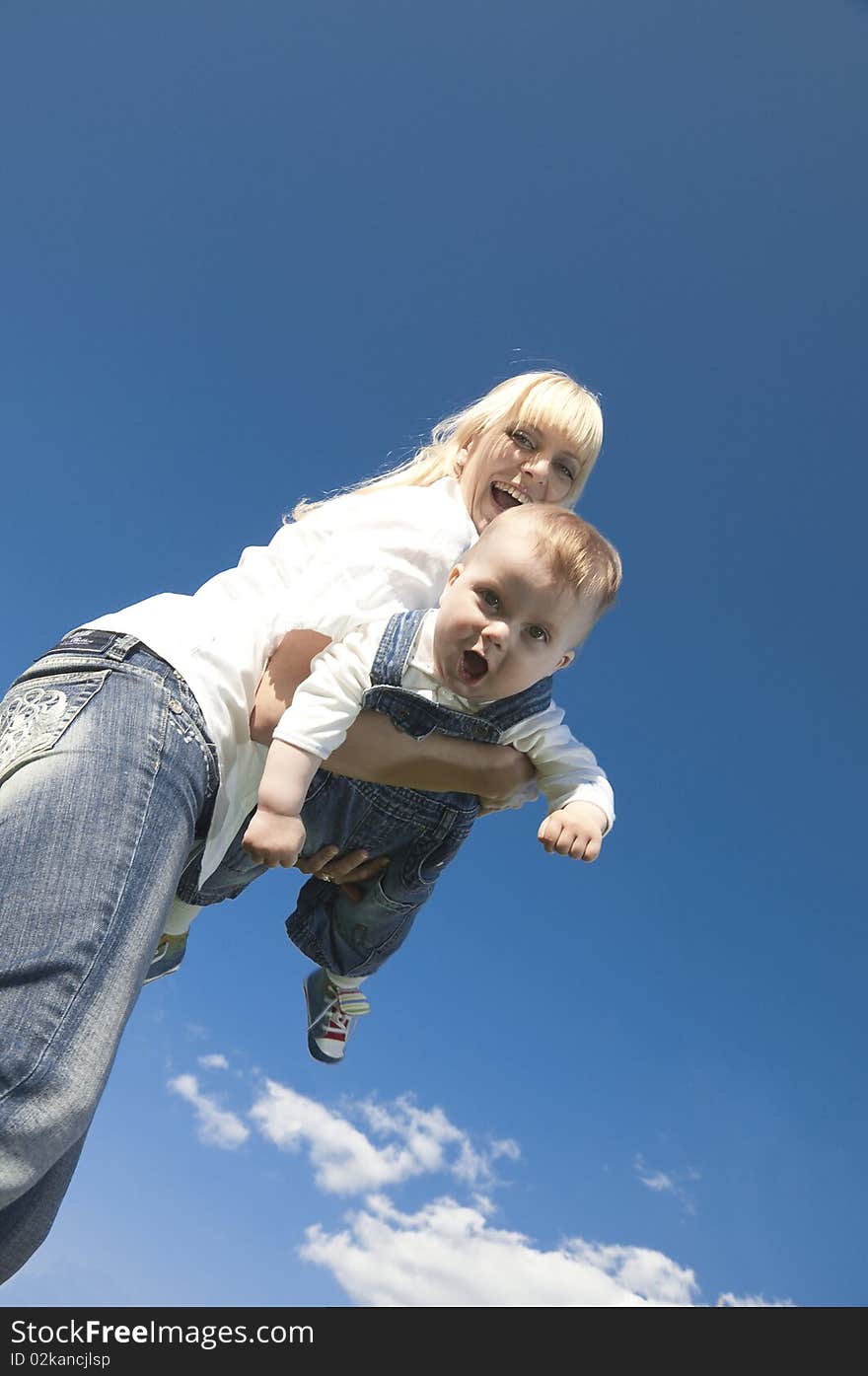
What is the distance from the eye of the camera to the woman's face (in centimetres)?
A: 411

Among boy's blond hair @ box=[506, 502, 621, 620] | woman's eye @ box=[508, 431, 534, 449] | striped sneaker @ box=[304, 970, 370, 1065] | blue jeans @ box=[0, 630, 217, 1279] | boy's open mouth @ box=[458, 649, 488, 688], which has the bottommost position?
blue jeans @ box=[0, 630, 217, 1279]

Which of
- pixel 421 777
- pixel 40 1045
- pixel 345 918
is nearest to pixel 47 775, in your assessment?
pixel 40 1045

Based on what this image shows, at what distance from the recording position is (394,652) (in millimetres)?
3258

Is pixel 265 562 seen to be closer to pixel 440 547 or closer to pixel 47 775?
pixel 440 547

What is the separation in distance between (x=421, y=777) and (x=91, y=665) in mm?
1105

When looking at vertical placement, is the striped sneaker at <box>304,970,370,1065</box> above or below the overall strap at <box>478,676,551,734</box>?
below

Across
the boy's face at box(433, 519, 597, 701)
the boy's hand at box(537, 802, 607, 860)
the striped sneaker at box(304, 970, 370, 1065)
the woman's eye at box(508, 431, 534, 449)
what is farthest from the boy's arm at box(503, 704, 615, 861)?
the striped sneaker at box(304, 970, 370, 1065)

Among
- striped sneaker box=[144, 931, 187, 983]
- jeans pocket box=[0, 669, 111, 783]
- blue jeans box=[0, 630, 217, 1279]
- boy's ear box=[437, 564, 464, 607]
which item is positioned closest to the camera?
blue jeans box=[0, 630, 217, 1279]

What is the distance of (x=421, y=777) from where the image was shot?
3.38 metres

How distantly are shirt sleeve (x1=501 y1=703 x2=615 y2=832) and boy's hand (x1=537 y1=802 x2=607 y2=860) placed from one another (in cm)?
14

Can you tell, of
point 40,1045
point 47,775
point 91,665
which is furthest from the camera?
point 91,665

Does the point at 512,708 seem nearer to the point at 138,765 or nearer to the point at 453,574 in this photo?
the point at 453,574

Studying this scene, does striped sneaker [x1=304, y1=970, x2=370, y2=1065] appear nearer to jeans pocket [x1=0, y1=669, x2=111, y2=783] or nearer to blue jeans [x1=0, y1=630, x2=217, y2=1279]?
blue jeans [x1=0, y1=630, x2=217, y2=1279]

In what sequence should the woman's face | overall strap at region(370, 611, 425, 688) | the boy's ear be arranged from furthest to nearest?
the woman's face < the boy's ear < overall strap at region(370, 611, 425, 688)
